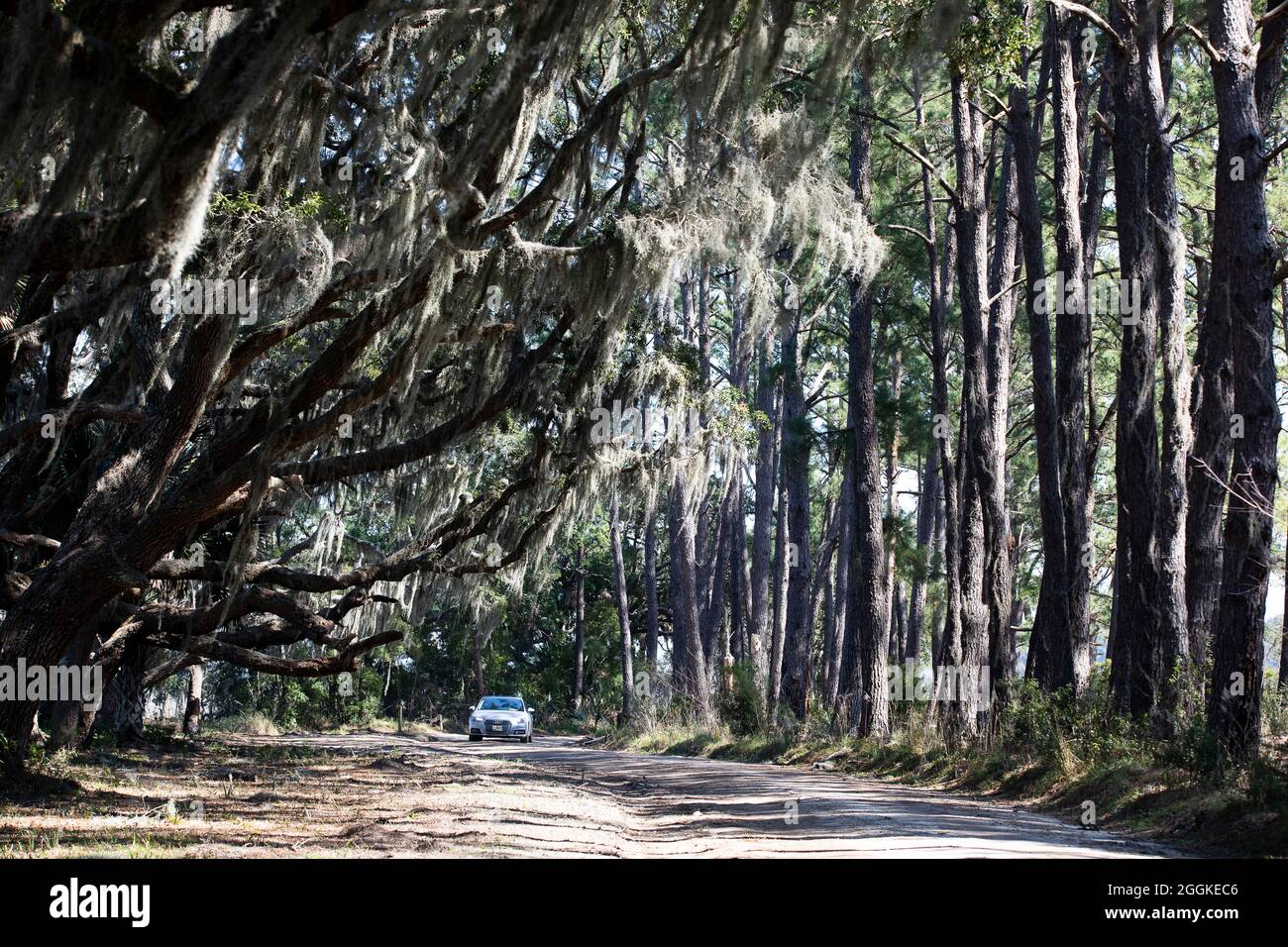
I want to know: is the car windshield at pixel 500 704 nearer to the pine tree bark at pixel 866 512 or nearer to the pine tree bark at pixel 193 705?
the pine tree bark at pixel 193 705

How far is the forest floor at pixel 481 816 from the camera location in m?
7.77

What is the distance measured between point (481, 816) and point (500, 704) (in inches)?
970

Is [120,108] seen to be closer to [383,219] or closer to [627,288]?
[383,219]

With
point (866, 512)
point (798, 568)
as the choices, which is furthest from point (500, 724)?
point (866, 512)

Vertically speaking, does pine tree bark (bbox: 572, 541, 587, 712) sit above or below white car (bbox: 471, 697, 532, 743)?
above

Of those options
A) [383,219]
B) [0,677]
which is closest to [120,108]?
[383,219]

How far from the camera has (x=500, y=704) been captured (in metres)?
33.8

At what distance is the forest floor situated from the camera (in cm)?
777

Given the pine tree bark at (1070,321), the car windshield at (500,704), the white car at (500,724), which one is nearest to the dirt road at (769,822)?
the pine tree bark at (1070,321)

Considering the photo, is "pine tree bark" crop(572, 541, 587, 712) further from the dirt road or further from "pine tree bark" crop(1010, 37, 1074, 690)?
the dirt road

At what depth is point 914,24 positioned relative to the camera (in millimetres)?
9789

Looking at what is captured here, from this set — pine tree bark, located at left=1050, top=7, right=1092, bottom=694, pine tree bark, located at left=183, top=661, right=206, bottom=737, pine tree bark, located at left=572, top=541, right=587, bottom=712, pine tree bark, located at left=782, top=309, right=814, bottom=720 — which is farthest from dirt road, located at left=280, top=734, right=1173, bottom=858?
pine tree bark, located at left=572, top=541, right=587, bottom=712

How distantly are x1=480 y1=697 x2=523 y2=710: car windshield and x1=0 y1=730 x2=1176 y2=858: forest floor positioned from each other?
17226mm

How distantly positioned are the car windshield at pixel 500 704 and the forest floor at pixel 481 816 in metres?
17.2
